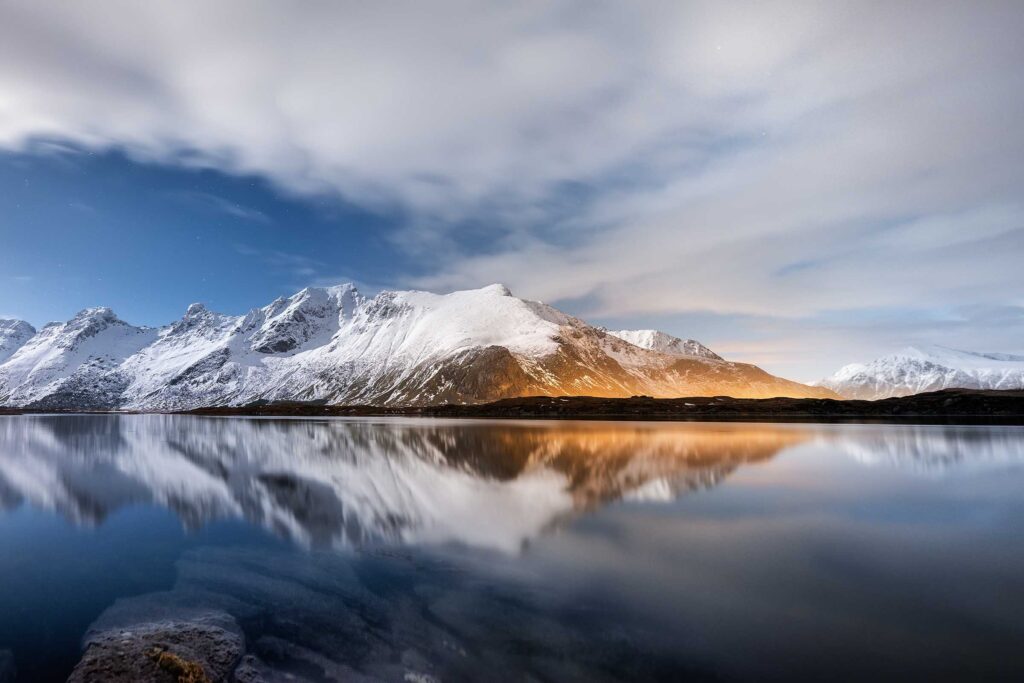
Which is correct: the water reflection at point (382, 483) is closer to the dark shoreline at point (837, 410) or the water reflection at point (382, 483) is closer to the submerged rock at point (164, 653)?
the submerged rock at point (164, 653)

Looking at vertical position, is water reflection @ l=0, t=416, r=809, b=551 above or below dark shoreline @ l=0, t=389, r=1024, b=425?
below

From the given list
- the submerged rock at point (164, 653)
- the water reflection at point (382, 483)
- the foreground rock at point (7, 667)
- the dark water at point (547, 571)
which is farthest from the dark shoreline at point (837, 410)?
the foreground rock at point (7, 667)

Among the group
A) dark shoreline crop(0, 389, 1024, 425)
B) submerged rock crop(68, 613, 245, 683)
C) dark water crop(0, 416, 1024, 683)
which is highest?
dark shoreline crop(0, 389, 1024, 425)

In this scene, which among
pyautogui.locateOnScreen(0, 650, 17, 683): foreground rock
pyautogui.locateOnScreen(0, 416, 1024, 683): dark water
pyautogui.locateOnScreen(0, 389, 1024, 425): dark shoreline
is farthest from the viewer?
pyautogui.locateOnScreen(0, 389, 1024, 425): dark shoreline

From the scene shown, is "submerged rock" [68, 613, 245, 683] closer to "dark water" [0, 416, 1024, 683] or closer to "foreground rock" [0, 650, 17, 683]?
"dark water" [0, 416, 1024, 683]

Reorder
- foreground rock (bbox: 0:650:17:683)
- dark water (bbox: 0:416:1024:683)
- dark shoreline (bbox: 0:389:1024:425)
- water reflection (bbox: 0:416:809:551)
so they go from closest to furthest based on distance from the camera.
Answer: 1. foreground rock (bbox: 0:650:17:683)
2. dark water (bbox: 0:416:1024:683)
3. water reflection (bbox: 0:416:809:551)
4. dark shoreline (bbox: 0:389:1024:425)

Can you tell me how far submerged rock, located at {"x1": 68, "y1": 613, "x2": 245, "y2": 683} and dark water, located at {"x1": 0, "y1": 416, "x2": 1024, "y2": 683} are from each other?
0.57 metres

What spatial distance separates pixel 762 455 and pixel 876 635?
40.0m

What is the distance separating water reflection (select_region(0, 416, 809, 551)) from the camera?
25.1m

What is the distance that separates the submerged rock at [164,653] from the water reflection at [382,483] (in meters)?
7.87

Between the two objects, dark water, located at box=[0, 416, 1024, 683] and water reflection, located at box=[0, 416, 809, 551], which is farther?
water reflection, located at box=[0, 416, 809, 551]

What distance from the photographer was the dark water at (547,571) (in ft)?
39.8

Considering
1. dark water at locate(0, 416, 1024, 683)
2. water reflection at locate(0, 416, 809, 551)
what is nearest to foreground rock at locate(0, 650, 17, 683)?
dark water at locate(0, 416, 1024, 683)

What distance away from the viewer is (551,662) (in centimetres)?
1177
